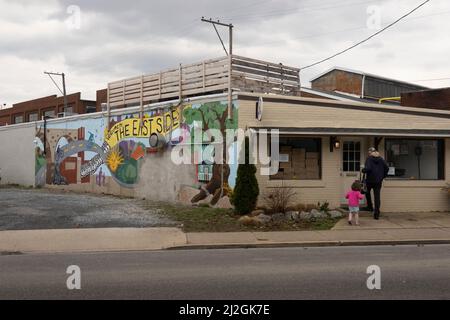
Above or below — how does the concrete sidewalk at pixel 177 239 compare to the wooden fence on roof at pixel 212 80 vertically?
below

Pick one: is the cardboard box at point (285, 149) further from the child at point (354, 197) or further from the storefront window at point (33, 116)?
the storefront window at point (33, 116)

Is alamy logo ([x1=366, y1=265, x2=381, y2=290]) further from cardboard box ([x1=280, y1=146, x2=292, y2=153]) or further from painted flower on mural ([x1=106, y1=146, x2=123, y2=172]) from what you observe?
painted flower on mural ([x1=106, y1=146, x2=123, y2=172])

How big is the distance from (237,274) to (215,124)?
8.27 metres

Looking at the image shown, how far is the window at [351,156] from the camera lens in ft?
51.0

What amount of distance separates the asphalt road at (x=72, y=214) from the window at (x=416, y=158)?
7378mm

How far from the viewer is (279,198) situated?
14.0m

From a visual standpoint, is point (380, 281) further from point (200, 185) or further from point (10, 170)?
point (10, 170)

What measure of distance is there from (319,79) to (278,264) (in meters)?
29.8

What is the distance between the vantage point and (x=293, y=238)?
11.4 meters

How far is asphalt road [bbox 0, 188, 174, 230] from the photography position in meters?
12.8

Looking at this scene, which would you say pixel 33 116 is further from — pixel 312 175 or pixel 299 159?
pixel 312 175

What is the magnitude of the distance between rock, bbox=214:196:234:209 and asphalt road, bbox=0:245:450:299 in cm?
473

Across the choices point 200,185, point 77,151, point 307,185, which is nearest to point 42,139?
point 77,151

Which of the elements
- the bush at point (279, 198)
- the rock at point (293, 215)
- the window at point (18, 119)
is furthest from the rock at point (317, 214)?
the window at point (18, 119)
